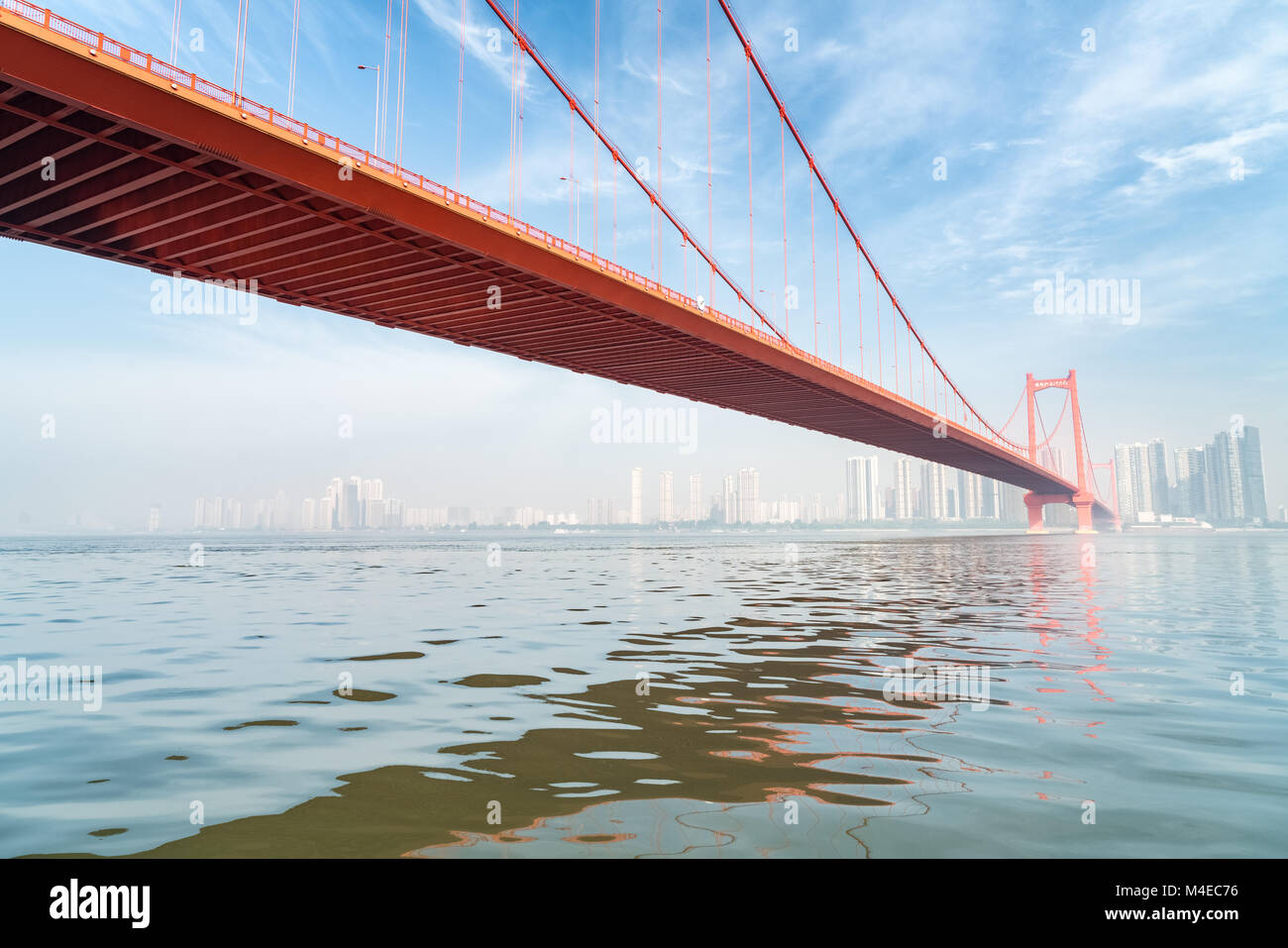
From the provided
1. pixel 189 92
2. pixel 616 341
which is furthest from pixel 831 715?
pixel 616 341

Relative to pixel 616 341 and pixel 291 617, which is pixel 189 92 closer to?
pixel 291 617

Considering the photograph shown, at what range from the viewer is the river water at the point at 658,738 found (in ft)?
14.8

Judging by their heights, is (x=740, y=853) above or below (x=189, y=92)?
below

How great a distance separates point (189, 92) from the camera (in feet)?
55.0

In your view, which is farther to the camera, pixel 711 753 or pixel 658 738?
pixel 658 738

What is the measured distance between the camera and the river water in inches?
178

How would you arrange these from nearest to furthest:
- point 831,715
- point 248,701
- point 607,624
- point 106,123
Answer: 1. point 831,715
2. point 248,701
3. point 607,624
4. point 106,123

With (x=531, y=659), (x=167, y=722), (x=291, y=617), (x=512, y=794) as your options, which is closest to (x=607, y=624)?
(x=531, y=659)

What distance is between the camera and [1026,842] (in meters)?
4.29

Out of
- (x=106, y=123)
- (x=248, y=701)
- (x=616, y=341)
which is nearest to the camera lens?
(x=248, y=701)

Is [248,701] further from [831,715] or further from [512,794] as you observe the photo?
[831,715]

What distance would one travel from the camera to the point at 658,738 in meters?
6.61

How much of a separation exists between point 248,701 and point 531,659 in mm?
3659

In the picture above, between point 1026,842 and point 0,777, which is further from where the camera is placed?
point 0,777
